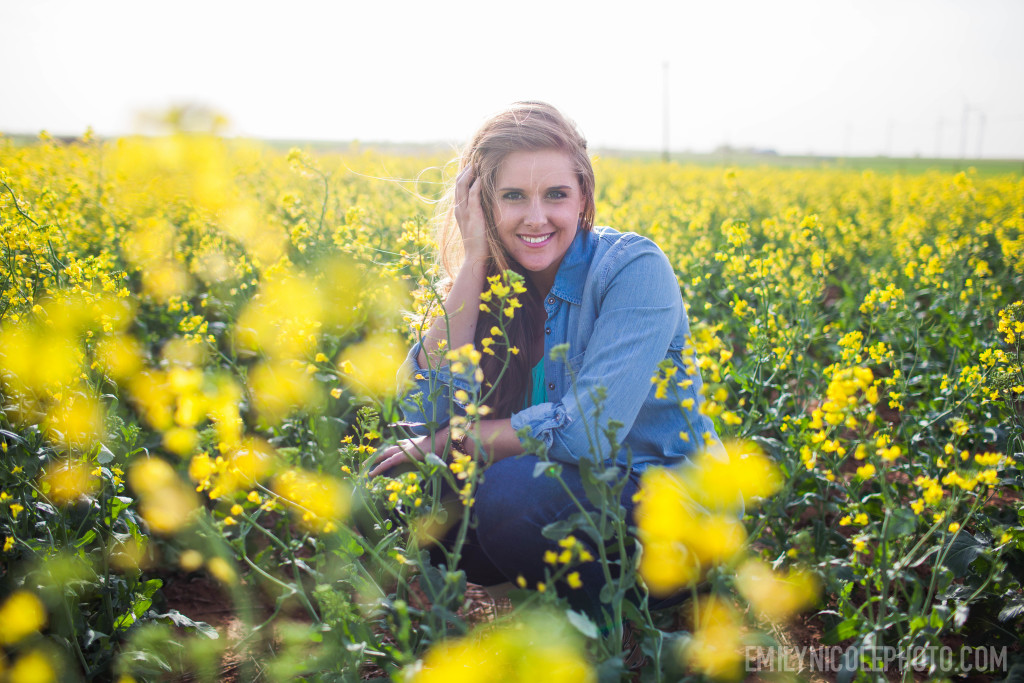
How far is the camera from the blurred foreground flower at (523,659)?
1195 mm

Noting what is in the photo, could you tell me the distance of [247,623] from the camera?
2.22 metres

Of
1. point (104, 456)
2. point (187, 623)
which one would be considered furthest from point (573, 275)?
point (187, 623)

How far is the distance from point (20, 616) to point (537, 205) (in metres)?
1.78

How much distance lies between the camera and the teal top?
7.28 feet

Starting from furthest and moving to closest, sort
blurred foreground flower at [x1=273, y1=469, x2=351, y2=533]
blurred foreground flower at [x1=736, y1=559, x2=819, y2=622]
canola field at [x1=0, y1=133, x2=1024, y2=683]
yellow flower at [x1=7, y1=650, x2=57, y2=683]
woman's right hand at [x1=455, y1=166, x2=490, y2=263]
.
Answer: woman's right hand at [x1=455, y1=166, x2=490, y2=263]
blurred foreground flower at [x1=736, y1=559, x2=819, y2=622]
yellow flower at [x1=7, y1=650, x2=57, y2=683]
blurred foreground flower at [x1=273, y1=469, x2=351, y2=533]
canola field at [x1=0, y1=133, x2=1024, y2=683]

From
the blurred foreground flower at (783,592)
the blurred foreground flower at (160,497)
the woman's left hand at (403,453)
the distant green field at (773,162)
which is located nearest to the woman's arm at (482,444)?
the woman's left hand at (403,453)

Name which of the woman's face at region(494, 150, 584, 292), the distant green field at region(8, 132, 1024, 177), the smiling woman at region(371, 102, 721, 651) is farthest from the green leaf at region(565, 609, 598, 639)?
the distant green field at region(8, 132, 1024, 177)

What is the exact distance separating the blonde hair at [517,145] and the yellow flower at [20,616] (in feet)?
5.24

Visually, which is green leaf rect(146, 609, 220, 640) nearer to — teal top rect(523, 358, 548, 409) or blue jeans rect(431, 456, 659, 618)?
blue jeans rect(431, 456, 659, 618)

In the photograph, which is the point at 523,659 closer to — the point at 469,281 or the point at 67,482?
the point at 469,281

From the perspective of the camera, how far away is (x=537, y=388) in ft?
7.35

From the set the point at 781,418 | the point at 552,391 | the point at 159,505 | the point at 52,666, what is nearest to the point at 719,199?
the point at 781,418

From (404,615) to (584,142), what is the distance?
1621 mm

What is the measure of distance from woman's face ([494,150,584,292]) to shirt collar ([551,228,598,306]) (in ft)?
0.15
